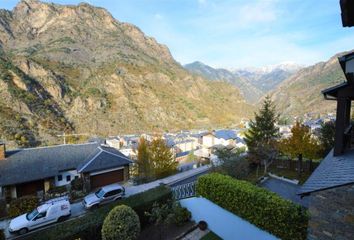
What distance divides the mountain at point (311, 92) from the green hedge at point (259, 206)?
120m

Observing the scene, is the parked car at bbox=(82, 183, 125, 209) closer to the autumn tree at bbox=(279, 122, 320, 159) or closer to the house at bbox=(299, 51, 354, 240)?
the house at bbox=(299, 51, 354, 240)

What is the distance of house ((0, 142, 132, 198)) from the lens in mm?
20516

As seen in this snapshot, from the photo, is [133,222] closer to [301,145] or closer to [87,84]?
[301,145]

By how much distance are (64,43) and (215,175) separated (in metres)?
128

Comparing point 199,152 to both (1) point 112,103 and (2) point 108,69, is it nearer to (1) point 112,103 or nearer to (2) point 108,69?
(1) point 112,103

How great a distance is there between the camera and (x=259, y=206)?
980cm

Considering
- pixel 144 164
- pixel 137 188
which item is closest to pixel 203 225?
pixel 137 188

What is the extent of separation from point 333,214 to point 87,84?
4095 inches

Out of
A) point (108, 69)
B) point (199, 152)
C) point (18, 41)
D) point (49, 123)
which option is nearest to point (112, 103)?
point (108, 69)

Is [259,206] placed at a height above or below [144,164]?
above

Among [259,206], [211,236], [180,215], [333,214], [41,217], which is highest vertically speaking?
[333,214]

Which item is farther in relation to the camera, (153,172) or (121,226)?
(153,172)

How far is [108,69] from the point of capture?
347 ft

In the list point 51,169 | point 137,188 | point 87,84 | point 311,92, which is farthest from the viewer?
point 311,92
